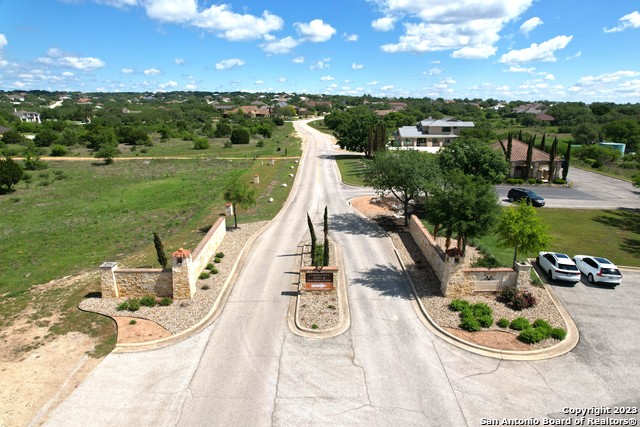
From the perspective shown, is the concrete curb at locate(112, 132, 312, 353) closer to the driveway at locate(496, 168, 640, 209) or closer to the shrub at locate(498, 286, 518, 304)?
the shrub at locate(498, 286, 518, 304)

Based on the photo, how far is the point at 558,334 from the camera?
1744 centimetres

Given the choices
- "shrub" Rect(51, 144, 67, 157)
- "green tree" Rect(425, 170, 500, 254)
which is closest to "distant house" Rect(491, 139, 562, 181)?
"green tree" Rect(425, 170, 500, 254)

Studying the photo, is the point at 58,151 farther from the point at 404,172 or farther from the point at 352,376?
the point at 352,376

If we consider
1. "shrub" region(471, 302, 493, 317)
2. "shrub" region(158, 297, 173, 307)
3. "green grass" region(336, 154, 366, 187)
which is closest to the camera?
"shrub" region(471, 302, 493, 317)

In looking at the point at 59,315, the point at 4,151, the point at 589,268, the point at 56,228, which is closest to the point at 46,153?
the point at 4,151

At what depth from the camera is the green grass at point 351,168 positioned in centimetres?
5164

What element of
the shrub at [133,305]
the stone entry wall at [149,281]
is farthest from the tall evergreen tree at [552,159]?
the shrub at [133,305]

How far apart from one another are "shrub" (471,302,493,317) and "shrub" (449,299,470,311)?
405mm

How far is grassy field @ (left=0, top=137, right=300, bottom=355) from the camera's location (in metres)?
21.0

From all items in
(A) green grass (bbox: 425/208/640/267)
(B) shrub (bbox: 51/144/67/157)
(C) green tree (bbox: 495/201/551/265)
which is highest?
(B) shrub (bbox: 51/144/67/157)

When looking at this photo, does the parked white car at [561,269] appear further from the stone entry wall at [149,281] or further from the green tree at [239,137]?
the green tree at [239,137]

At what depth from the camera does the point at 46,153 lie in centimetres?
8088

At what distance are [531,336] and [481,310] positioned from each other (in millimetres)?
2637

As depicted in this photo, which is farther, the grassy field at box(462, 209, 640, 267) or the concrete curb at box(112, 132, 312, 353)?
the grassy field at box(462, 209, 640, 267)
